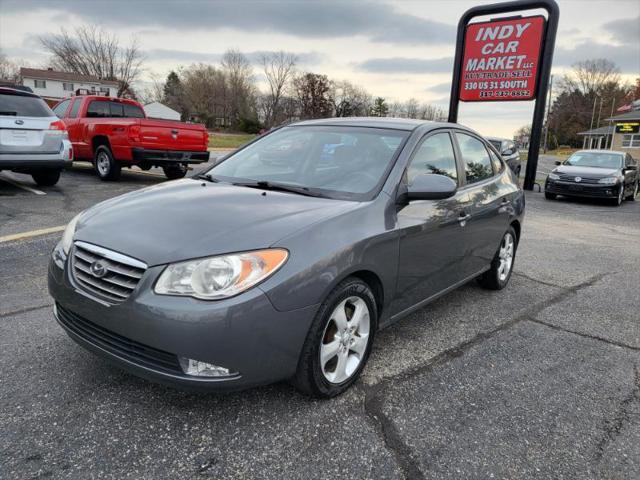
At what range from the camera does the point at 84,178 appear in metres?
10.6

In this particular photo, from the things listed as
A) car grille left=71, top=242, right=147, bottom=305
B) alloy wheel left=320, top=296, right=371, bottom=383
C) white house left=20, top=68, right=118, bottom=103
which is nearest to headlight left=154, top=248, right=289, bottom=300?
car grille left=71, top=242, right=147, bottom=305

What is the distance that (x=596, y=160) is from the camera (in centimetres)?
1409

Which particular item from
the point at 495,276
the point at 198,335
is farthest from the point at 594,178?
the point at 198,335

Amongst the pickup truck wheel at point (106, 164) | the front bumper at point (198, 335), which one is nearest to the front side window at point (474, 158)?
the front bumper at point (198, 335)

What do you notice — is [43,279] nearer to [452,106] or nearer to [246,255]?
[246,255]

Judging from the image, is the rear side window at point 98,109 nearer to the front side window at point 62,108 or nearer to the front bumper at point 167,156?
the front side window at point 62,108

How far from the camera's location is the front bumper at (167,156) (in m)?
9.43

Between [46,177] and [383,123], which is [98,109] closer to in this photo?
[46,177]

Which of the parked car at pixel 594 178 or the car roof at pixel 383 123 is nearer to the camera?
the car roof at pixel 383 123

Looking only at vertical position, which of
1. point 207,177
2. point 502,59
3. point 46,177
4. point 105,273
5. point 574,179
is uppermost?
point 502,59

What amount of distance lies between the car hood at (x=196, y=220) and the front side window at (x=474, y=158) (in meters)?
1.61

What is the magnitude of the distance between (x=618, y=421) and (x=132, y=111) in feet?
38.0

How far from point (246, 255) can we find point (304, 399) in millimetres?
940

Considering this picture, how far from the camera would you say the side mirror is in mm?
2945
